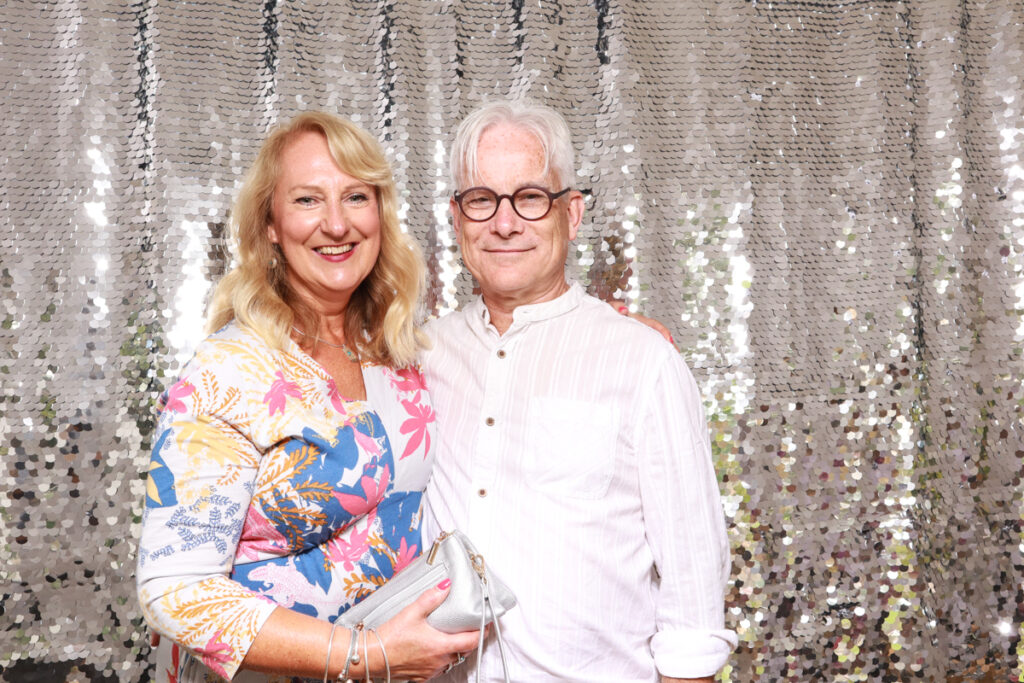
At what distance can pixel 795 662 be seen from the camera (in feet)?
6.02

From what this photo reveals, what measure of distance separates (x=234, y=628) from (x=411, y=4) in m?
1.29

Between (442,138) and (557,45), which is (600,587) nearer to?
(442,138)

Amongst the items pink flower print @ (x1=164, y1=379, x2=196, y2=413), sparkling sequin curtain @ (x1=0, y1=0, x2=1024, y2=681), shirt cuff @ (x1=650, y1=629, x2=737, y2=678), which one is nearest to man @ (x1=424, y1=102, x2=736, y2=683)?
shirt cuff @ (x1=650, y1=629, x2=737, y2=678)

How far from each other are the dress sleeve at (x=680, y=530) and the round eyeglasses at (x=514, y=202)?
30 cm

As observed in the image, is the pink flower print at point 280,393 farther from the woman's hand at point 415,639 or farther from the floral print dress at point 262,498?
the woman's hand at point 415,639

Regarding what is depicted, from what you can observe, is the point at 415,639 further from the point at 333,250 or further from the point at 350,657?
the point at 333,250

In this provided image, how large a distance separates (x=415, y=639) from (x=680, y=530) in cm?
39

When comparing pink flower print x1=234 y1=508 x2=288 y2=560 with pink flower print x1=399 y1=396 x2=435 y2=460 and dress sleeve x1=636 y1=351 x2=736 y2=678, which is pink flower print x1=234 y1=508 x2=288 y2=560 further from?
dress sleeve x1=636 y1=351 x2=736 y2=678

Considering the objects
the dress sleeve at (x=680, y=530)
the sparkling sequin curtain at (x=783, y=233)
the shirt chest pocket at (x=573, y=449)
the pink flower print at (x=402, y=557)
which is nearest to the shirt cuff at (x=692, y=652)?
the dress sleeve at (x=680, y=530)

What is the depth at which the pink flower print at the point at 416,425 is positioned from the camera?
121cm

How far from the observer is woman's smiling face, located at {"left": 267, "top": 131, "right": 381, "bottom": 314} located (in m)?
1.21

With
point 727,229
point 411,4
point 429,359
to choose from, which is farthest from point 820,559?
point 411,4

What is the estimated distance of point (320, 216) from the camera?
1.20 meters

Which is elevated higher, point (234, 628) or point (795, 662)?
point (234, 628)
